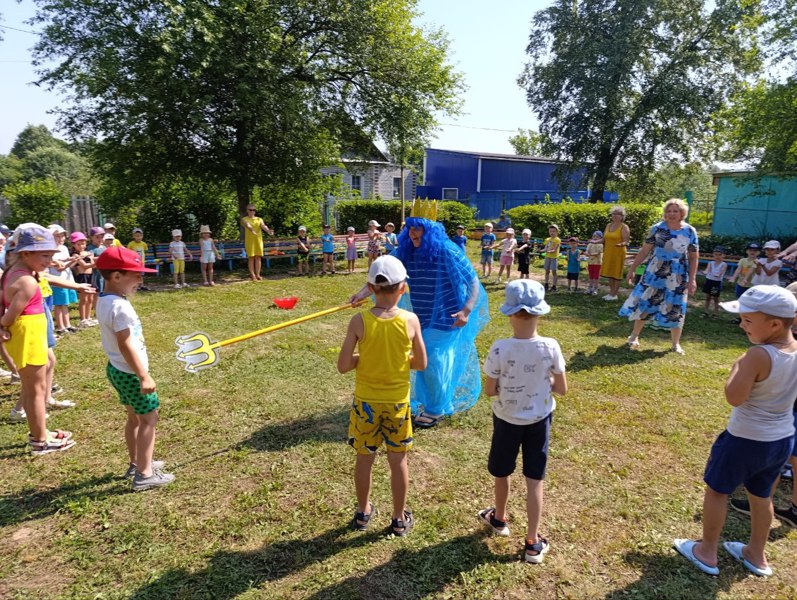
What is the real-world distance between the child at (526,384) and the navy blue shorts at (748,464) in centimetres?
94

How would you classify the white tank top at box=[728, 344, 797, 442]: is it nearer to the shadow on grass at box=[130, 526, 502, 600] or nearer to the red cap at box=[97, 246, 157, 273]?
the shadow on grass at box=[130, 526, 502, 600]

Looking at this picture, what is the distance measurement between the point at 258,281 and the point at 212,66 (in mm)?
5197

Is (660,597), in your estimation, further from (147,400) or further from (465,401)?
(147,400)

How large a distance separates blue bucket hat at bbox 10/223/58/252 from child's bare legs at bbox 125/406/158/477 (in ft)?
4.87

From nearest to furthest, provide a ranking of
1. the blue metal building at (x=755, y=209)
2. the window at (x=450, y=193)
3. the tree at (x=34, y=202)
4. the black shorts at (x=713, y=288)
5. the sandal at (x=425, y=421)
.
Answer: the sandal at (x=425, y=421), the black shorts at (x=713, y=288), the tree at (x=34, y=202), the blue metal building at (x=755, y=209), the window at (x=450, y=193)

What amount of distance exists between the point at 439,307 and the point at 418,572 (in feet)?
7.07

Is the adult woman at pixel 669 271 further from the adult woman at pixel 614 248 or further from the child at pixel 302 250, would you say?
the child at pixel 302 250

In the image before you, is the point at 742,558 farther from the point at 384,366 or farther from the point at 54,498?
the point at 54,498

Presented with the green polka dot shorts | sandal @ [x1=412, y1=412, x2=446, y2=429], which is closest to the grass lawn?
sandal @ [x1=412, y1=412, x2=446, y2=429]

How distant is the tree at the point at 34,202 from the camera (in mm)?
13977

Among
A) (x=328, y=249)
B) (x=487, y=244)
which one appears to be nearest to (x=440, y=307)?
(x=487, y=244)

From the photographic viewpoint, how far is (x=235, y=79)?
12.5 meters

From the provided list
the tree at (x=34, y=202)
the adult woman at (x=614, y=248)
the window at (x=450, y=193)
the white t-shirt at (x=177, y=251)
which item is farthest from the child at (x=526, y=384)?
the window at (x=450, y=193)

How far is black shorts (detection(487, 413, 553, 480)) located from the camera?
2.93m
